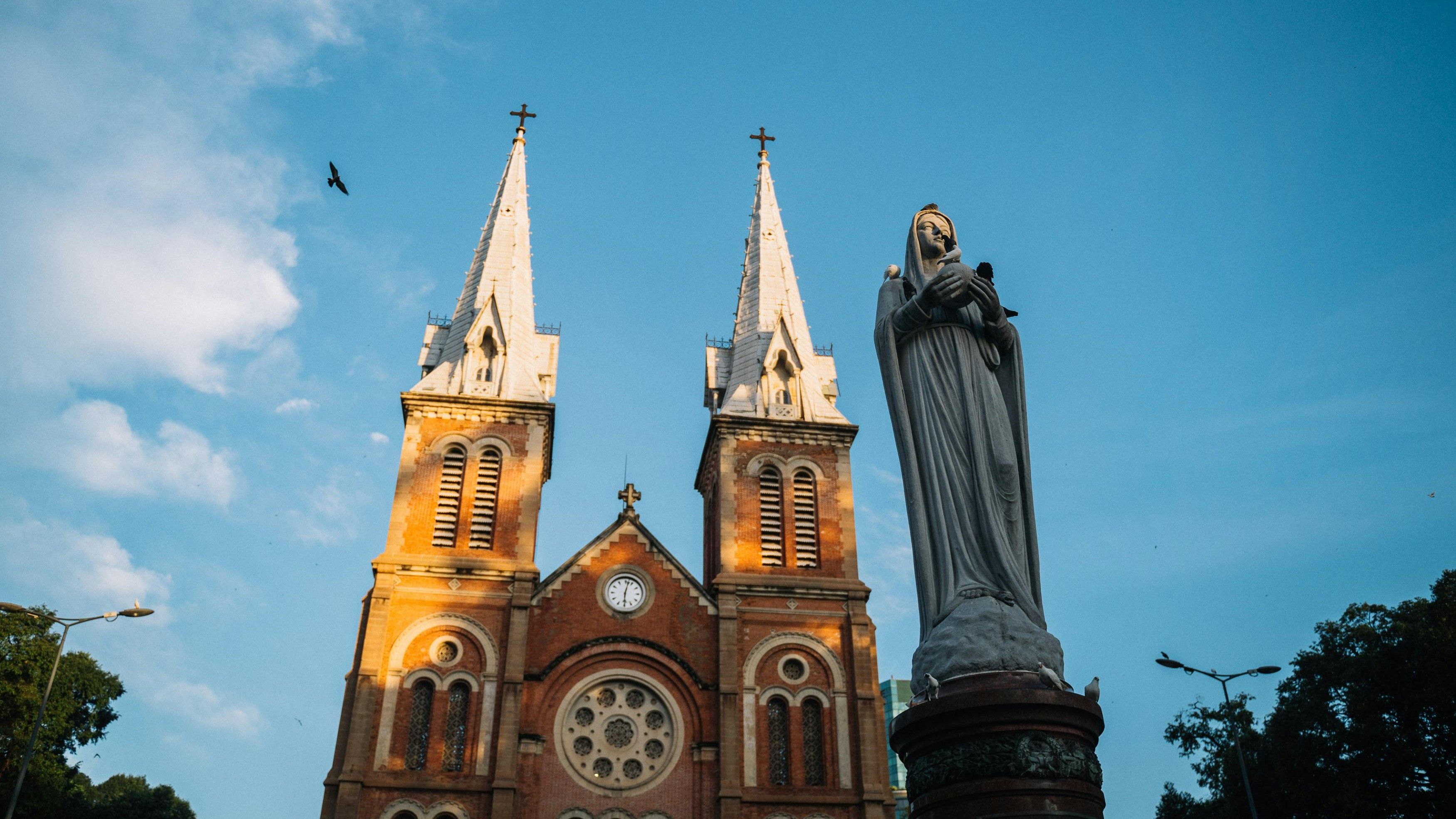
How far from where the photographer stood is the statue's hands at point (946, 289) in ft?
24.4

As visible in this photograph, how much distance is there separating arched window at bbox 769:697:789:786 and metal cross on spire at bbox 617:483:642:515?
553cm

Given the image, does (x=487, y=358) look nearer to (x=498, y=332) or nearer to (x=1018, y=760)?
(x=498, y=332)

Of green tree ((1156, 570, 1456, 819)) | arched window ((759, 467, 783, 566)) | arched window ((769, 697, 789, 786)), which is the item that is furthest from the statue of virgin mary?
arched window ((759, 467, 783, 566))

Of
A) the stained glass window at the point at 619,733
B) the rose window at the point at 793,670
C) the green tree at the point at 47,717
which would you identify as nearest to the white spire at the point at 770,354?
the rose window at the point at 793,670

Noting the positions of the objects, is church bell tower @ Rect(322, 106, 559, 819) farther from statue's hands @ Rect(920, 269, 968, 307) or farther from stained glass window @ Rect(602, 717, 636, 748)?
statue's hands @ Rect(920, 269, 968, 307)

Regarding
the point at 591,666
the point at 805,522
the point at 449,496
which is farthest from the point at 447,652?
the point at 805,522

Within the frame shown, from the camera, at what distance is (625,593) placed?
1005 inches

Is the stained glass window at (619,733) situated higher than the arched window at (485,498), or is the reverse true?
the arched window at (485,498)

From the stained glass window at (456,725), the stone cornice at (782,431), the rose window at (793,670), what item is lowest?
the stained glass window at (456,725)

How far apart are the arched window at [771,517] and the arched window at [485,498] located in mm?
5868

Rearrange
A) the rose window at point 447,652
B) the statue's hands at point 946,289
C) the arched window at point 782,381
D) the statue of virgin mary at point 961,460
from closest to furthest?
the statue of virgin mary at point 961,460 → the statue's hands at point 946,289 → the rose window at point 447,652 → the arched window at point 782,381

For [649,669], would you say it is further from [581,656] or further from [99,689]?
[99,689]

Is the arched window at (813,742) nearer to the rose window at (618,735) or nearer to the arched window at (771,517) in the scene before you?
the rose window at (618,735)

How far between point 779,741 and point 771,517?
5.09 m
